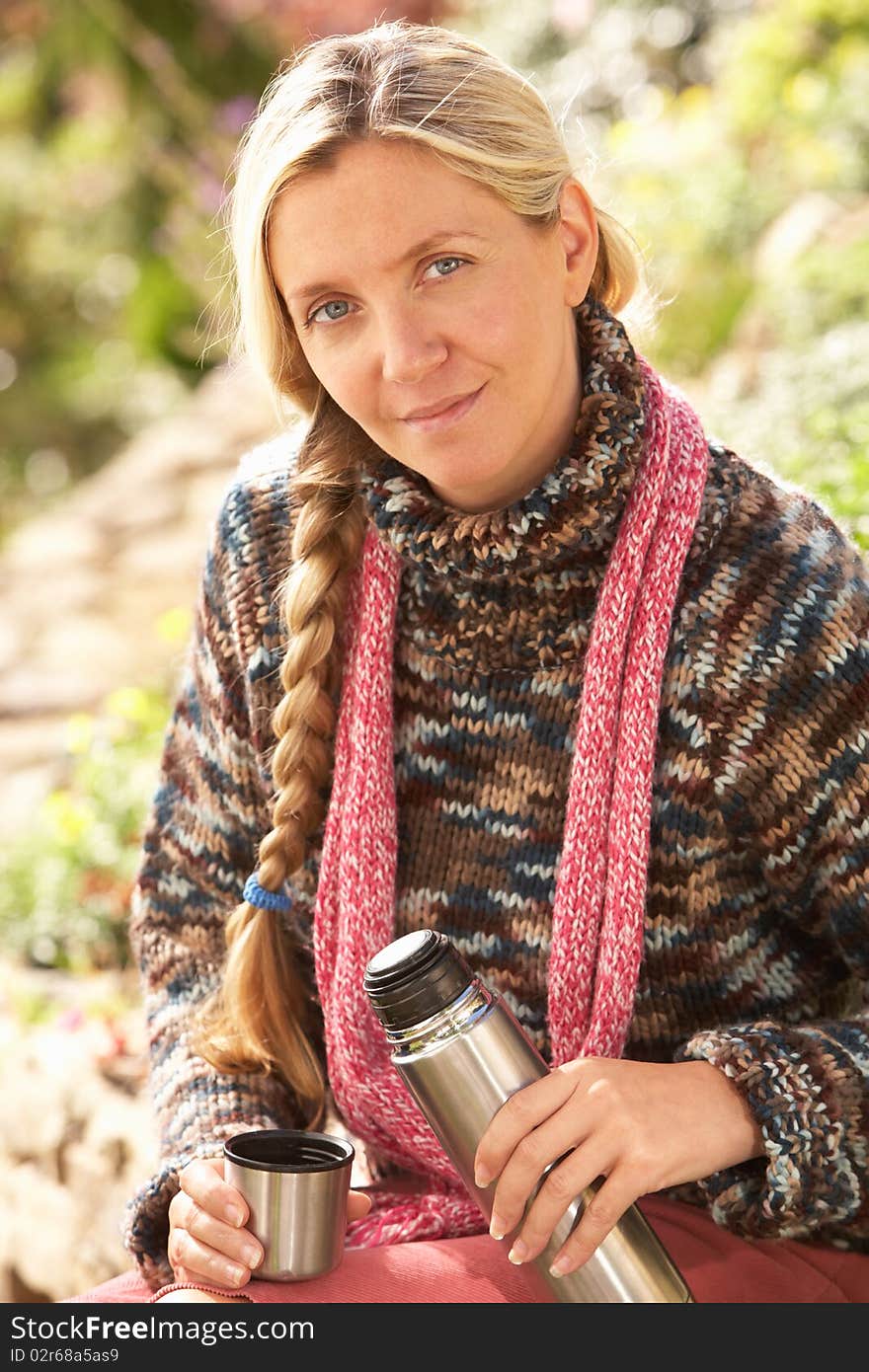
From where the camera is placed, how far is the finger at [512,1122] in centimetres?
145

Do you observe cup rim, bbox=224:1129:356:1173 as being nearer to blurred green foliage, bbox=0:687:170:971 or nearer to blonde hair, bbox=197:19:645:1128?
blonde hair, bbox=197:19:645:1128

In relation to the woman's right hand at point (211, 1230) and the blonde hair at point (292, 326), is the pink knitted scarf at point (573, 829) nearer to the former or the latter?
the blonde hair at point (292, 326)

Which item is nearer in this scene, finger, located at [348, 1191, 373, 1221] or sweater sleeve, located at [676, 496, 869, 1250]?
sweater sleeve, located at [676, 496, 869, 1250]

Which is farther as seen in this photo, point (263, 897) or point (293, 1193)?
point (263, 897)

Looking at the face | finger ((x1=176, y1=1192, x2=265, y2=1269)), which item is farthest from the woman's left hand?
the face

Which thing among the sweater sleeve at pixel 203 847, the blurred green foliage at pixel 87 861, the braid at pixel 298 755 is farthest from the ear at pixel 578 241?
the blurred green foliage at pixel 87 861

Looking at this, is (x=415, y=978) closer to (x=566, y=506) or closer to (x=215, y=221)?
(x=566, y=506)

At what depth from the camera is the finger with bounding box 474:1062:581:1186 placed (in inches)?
57.2

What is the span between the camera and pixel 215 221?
226cm

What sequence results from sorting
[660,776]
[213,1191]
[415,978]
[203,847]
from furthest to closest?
[203,847] < [660,776] < [213,1191] < [415,978]

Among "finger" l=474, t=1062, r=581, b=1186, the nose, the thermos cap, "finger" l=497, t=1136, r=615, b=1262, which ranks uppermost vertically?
the nose

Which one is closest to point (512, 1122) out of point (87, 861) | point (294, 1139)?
point (294, 1139)

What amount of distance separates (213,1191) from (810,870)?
0.77 metres

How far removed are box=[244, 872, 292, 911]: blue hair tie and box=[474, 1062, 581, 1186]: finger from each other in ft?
1.83
